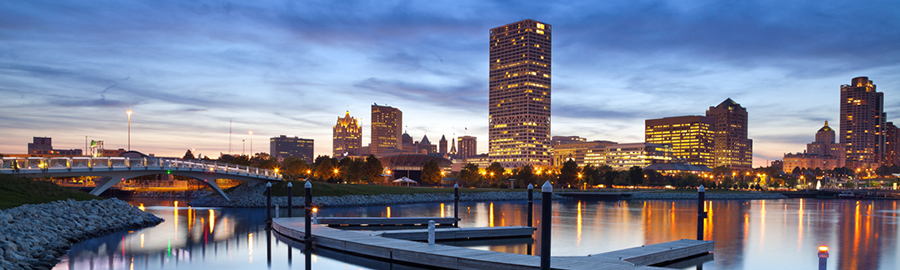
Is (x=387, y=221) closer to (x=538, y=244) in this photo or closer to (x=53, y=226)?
(x=538, y=244)

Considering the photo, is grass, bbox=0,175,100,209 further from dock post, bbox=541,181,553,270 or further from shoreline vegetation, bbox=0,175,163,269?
dock post, bbox=541,181,553,270

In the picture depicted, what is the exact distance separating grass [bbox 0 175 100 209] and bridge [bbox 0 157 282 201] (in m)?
3.73

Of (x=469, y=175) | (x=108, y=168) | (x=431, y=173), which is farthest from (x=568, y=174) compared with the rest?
(x=108, y=168)

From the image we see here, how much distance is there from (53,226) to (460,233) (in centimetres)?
1958

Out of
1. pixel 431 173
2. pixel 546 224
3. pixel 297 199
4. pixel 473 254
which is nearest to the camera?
pixel 546 224

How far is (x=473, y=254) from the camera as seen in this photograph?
21562mm

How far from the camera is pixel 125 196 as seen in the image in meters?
81.2

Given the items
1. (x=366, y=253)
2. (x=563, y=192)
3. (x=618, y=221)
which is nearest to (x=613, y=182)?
(x=563, y=192)

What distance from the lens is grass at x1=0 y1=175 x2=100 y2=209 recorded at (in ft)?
107

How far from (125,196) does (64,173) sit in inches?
1533

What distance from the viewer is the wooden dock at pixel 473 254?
19.6 metres

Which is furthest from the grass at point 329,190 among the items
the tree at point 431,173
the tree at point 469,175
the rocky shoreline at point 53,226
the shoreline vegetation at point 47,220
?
the tree at point 469,175

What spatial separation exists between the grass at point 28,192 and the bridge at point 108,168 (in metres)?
3.73

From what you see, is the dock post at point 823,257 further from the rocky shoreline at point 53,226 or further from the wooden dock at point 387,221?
the wooden dock at point 387,221
